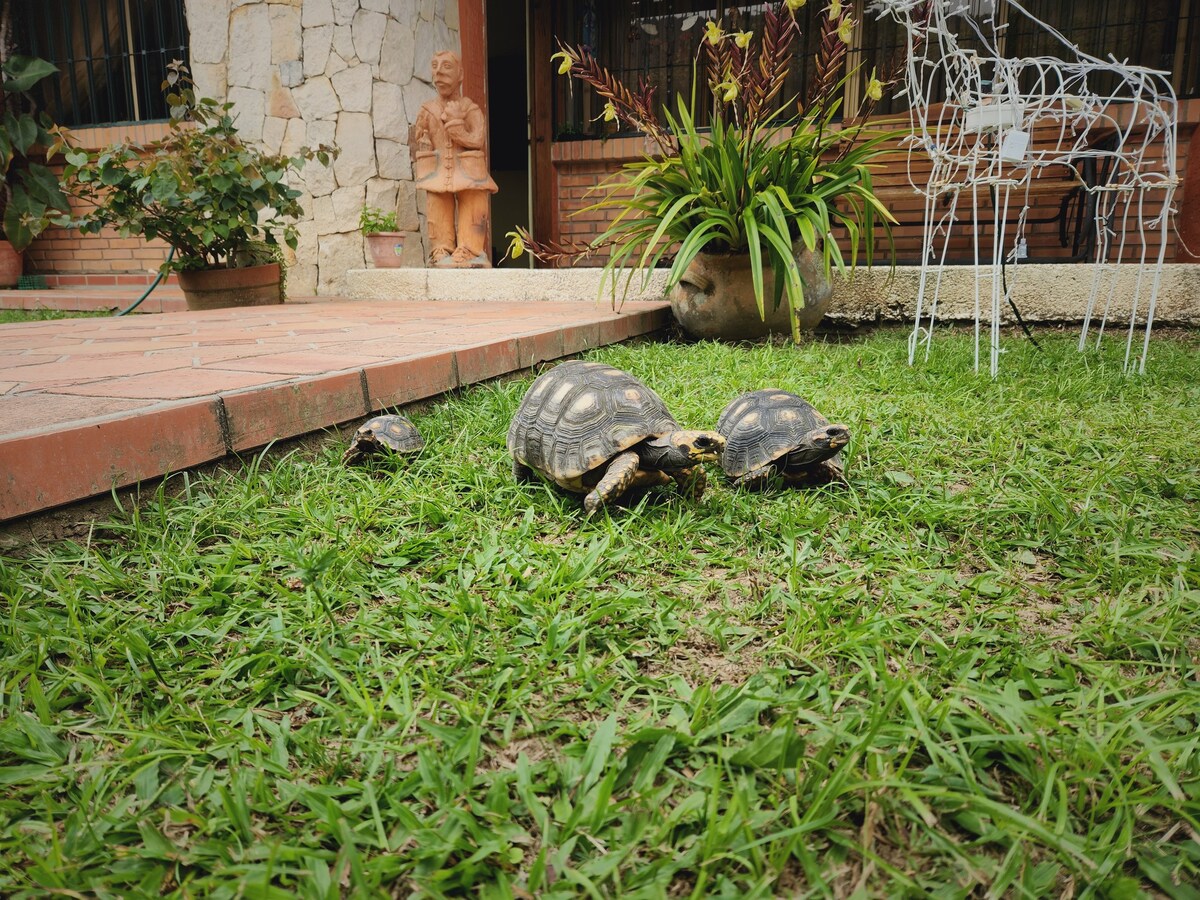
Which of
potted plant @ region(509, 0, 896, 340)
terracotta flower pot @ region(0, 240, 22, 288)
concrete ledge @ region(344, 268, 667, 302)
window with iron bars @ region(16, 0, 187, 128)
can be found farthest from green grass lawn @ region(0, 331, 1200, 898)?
terracotta flower pot @ region(0, 240, 22, 288)

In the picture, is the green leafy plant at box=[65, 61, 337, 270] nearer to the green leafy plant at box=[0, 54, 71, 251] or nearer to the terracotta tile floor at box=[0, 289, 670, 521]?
the terracotta tile floor at box=[0, 289, 670, 521]

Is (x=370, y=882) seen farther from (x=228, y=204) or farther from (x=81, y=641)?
(x=228, y=204)

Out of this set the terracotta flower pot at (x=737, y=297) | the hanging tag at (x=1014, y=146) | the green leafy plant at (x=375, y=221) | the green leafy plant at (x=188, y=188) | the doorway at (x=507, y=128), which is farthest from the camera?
the doorway at (x=507, y=128)

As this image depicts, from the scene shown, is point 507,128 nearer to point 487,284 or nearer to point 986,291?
point 487,284

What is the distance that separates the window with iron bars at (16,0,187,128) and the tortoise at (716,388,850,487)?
9.08 metres

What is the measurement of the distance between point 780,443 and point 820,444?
11 cm

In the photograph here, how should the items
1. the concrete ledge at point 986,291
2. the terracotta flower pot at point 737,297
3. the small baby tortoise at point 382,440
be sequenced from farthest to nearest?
the concrete ledge at point 986,291 < the terracotta flower pot at point 737,297 < the small baby tortoise at point 382,440

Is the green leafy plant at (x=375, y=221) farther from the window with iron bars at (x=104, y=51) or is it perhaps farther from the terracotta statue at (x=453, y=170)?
the window with iron bars at (x=104, y=51)

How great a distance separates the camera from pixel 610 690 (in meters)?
1.19

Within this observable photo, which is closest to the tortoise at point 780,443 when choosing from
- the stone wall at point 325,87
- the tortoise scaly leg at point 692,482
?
the tortoise scaly leg at point 692,482

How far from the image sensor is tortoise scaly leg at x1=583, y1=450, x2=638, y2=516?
5.80 ft

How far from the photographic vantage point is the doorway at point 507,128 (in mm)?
11594

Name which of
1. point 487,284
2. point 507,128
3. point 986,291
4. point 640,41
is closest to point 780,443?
point 986,291

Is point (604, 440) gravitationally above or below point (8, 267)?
below
